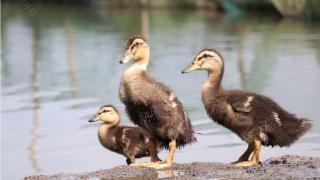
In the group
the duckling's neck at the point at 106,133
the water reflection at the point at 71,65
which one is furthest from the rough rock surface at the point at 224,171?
the water reflection at the point at 71,65

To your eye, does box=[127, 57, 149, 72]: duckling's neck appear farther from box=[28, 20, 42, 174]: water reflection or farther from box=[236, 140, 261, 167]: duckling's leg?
box=[28, 20, 42, 174]: water reflection

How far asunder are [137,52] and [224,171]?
5.13ft

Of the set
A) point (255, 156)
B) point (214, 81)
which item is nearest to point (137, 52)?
point (214, 81)

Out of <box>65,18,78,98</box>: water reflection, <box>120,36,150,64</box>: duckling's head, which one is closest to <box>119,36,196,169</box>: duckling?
<box>120,36,150,64</box>: duckling's head

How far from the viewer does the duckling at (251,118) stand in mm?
8242

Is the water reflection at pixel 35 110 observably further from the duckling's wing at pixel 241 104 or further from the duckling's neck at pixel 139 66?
the duckling's wing at pixel 241 104

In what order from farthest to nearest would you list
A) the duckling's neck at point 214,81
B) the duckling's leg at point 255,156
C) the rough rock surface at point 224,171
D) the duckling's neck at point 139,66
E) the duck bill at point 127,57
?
the duck bill at point 127,57 < the duckling's neck at point 139,66 < the duckling's neck at point 214,81 < the duckling's leg at point 255,156 < the rough rock surface at point 224,171

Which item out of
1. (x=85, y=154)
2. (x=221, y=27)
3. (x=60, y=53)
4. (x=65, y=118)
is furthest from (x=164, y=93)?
(x=221, y=27)

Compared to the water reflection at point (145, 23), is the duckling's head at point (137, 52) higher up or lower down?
lower down

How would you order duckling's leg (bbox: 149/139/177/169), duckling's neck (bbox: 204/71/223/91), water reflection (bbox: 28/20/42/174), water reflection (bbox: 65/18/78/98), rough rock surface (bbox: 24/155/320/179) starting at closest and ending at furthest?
rough rock surface (bbox: 24/155/320/179), duckling's leg (bbox: 149/139/177/169), duckling's neck (bbox: 204/71/223/91), water reflection (bbox: 28/20/42/174), water reflection (bbox: 65/18/78/98)

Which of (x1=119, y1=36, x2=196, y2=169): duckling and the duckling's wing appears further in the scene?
(x1=119, y1=36, x2=196, y2=169): duckling

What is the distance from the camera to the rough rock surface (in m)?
7.50

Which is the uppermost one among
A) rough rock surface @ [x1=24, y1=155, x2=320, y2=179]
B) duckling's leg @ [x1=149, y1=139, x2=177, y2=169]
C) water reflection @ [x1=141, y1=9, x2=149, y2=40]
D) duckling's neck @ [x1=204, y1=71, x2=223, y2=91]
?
water reflection @ [x1=141, y1=9, x2=149, y2=40]

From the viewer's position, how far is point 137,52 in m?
8.66
